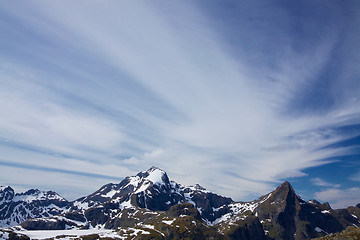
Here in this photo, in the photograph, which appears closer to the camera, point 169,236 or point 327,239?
point 327,239

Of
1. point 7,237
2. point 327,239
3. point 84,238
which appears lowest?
point 7,237

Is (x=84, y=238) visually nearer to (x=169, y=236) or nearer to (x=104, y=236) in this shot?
(x=104, y=236)

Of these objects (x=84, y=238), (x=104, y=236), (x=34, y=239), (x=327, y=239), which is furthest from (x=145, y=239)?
(x=327, y=239)

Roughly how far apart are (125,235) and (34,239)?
80988mm

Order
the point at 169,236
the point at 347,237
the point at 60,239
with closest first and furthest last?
1. the point at 347,237
2. the point at 60,239
3. the point at 169,236

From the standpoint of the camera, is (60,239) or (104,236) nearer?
(60,239)

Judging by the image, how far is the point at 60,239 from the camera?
553 feet

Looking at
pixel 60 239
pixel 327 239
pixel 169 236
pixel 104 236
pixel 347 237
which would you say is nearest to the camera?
pixel 347 237

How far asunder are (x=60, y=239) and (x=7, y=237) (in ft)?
Result: 181

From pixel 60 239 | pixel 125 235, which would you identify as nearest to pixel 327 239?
pixel 125 235

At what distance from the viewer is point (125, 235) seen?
612ft

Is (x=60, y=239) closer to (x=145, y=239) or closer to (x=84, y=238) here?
(x=84, y=238)

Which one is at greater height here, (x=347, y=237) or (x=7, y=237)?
(x=347, y=237)

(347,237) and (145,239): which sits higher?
(347,237)
